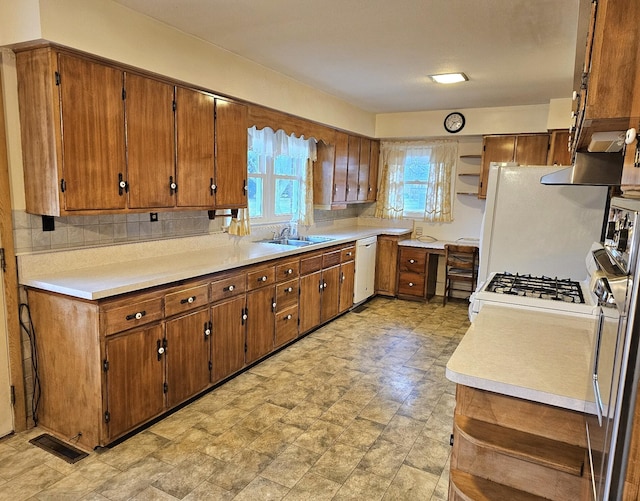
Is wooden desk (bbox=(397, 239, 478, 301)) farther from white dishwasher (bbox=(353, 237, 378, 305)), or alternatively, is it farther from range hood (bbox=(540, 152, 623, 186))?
range hood (bbox=(540, 152, 623, 186))

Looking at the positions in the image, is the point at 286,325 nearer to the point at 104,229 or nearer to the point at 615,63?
the point at 104,229

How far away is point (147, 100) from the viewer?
272cm

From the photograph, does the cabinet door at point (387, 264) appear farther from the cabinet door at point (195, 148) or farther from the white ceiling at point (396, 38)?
the cabinet door at point (195, 148)

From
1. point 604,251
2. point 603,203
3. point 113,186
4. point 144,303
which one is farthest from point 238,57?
point 604,251

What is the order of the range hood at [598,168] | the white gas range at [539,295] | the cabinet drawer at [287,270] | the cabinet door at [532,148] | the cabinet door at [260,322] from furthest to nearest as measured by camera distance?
the cabinet door at [532,148] < the cabinet drawer at [287,270] < the cabinet door at [260,322] < the white gas range at [539,295] < the range hood at [598,168]

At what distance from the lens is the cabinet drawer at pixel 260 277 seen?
3359 mm

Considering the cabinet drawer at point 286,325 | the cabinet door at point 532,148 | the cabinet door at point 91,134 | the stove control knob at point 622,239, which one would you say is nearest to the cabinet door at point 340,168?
the cabinet drawer at point 286,325

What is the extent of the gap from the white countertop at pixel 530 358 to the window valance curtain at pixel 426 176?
4.03 meters

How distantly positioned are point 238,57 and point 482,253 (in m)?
2.39

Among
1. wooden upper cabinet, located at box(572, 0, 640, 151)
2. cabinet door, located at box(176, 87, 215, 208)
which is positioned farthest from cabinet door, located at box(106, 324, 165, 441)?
wooden upper cabinet, located at box(572, 0, 640, 151)


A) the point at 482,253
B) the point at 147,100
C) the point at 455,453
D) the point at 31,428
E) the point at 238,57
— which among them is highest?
the point at 238,57

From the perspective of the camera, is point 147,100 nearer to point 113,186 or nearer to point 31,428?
point 113,186

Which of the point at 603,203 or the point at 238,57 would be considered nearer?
the point at 603,203

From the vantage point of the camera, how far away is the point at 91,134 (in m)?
2.43
